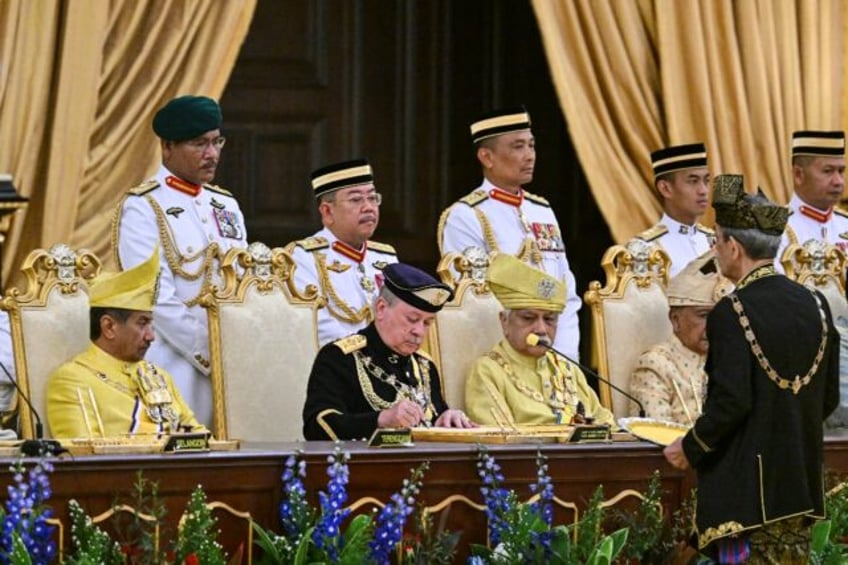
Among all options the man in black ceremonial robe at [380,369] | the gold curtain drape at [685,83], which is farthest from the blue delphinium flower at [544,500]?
the gold curtain drape at [685,83]

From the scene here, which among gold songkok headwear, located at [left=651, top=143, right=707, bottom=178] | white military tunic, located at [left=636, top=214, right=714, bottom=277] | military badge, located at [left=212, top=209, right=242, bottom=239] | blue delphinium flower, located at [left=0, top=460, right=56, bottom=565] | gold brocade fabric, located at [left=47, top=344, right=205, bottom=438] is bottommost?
blue delphinium flower, located at [left=0, top=460, right=56, bottom=565]

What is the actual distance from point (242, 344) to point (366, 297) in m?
0.56

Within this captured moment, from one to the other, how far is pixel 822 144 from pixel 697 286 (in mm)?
1690

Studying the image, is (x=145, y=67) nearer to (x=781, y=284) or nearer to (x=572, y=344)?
(x=572, y=344)

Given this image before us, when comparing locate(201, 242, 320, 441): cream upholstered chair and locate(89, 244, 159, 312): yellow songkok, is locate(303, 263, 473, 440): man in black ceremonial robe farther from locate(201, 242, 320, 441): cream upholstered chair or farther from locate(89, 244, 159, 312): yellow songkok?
locate(89, 244, 159, 312): yellow songkok

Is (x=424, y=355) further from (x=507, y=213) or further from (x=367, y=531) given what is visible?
(x=367, y=531)

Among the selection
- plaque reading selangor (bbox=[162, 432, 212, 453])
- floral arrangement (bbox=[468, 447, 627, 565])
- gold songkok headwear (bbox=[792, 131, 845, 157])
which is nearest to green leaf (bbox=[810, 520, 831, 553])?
floral arrangement (bbox=[468, 447, 627, 565])

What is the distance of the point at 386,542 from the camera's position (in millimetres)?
4586

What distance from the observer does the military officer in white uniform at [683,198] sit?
718cm

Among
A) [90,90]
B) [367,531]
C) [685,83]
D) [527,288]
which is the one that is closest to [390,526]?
[367,531]

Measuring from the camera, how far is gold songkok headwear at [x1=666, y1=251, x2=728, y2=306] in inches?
245

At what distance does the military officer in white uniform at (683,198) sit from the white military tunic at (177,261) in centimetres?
174

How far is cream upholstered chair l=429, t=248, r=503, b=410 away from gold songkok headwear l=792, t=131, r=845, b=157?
1.87m

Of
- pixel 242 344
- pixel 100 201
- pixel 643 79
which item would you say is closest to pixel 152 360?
pixel 242 344
